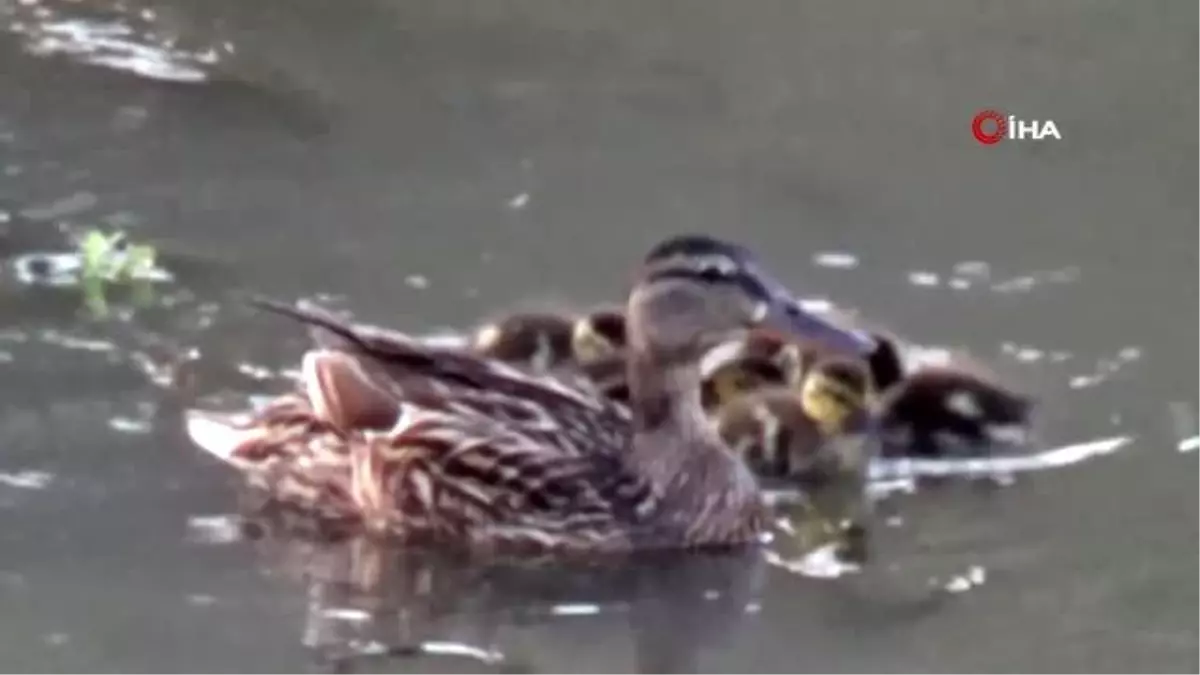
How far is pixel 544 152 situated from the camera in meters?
6.36

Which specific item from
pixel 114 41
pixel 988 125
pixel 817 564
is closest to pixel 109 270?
pixel 817 564

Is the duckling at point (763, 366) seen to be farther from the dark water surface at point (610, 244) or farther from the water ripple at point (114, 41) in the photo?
the water ripple at point (114, 41)

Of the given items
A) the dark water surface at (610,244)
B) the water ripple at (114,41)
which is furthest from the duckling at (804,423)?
the water ripple at (114,41)

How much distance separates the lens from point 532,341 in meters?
4.93

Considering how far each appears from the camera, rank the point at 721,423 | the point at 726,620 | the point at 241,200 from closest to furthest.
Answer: the point at 726,620 < the point at 721,423 < the point at 241,200

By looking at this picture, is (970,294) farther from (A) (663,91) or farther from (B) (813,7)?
(B) (813,7)

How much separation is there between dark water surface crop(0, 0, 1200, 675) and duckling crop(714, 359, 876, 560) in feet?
0.55

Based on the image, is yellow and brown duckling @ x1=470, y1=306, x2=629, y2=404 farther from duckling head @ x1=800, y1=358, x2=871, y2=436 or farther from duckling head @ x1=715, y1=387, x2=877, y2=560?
duckling head @ x1=800, y1=358, x2=871, y2=436

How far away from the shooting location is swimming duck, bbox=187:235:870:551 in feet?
14.0

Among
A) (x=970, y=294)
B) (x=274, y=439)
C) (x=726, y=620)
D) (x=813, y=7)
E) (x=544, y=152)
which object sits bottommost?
(x=726, y=620)

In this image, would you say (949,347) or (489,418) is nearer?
(489,418)

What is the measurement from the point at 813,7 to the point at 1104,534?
3.66 meters

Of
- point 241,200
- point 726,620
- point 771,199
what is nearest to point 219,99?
point 241,200

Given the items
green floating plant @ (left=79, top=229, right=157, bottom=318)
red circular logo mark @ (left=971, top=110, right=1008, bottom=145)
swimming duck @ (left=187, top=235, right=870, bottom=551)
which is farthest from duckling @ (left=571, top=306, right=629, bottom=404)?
red circular logo mark @ (left=971, top=110, right=1008, bottom=145)
